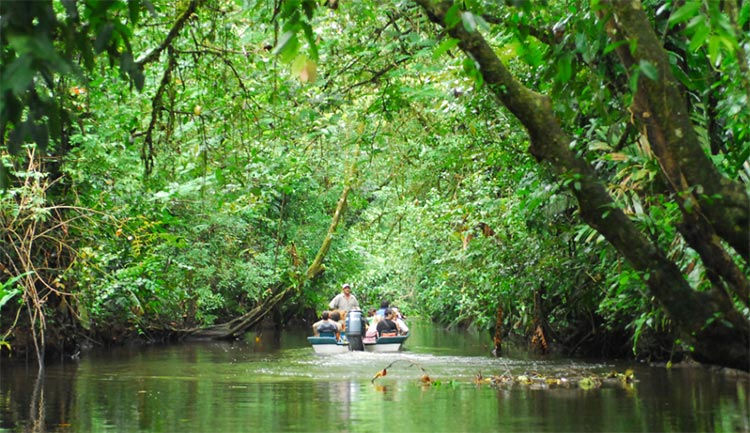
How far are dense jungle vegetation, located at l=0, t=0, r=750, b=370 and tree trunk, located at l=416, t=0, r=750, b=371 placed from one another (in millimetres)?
14

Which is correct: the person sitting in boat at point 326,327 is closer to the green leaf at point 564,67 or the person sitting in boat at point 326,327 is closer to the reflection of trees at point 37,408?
the reflection of trees at point 37,408

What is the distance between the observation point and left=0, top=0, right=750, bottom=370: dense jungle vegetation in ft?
19.2

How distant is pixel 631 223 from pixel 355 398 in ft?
27.3

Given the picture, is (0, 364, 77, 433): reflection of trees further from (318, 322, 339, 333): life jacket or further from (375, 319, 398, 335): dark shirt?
(375, 319, 398, 335): dark shirt

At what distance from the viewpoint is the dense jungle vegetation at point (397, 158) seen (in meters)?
5.84

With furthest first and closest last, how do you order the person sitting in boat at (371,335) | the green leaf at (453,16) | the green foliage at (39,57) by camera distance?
the person sitting in boat at (371,335)
the green leaf at (453,16)
the green foliage at (39,57)

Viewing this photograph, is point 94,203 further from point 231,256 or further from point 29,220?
point 231,256

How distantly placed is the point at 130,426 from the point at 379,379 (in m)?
7.09

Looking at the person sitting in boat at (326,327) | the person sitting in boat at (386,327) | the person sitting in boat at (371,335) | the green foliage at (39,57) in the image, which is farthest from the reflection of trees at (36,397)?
the person sitting in boat at (386,327)

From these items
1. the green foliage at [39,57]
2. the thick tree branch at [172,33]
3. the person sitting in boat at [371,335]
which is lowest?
the person sitting in boat at [371,335]

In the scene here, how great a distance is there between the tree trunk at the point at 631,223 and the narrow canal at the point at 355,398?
4.22 metres

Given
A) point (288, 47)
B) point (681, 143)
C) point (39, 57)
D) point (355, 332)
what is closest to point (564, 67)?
point (681, 143)

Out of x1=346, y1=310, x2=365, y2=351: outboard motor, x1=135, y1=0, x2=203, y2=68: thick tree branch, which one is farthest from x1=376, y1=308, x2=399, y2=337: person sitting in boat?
x1=135, y1=0, x2=203, y2=68: thick tree branch

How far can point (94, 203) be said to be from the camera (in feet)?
66.3
